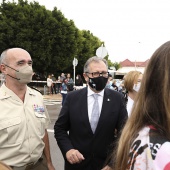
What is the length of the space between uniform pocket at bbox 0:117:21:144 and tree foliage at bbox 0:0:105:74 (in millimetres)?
25713

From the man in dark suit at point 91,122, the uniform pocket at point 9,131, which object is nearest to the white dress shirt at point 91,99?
the man in dark suit at point 91,122

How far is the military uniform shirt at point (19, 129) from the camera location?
2297 mm

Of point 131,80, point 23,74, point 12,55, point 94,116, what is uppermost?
point 12,55

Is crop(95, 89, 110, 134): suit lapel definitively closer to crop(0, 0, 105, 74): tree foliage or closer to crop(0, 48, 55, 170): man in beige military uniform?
crop(0, 48, 55, 170): man in beige military uniform

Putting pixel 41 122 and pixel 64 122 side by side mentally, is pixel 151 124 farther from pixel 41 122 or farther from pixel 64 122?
pixel 64 122

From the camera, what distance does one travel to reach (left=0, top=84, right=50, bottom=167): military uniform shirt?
230 centimetres

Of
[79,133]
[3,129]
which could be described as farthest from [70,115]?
[3,129]

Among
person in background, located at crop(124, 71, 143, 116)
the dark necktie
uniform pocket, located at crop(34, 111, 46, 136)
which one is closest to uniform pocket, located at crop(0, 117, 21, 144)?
uniform pocket, located at crop(34, 111, 46, 136)

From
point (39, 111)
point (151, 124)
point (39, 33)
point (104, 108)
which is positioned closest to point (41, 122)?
point (39, 111)

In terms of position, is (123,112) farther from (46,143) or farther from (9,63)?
(9,63)

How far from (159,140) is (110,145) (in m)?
1.60

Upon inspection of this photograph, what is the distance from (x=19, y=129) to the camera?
235 centimetres

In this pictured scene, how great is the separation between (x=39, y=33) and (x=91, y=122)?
25986mm

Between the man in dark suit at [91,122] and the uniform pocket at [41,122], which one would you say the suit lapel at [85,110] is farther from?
the uniform pocket at [41,122]
